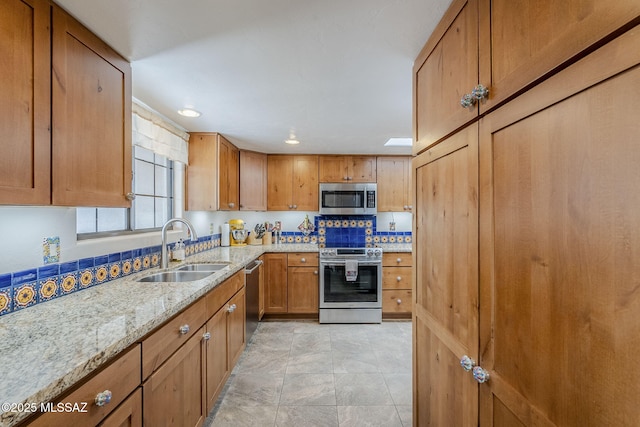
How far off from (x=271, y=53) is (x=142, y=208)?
1701mm

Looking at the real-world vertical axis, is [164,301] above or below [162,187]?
below

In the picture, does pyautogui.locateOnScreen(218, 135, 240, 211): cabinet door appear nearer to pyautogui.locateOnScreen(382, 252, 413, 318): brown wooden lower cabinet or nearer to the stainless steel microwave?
the stainless steel microwave

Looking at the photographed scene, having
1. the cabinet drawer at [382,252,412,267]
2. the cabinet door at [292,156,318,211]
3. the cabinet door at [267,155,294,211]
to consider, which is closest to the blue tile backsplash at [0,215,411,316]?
the cabinet door at [267,155,294,211]

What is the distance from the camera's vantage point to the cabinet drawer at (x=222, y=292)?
1.70 m

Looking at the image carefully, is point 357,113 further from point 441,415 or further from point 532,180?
point 441,415

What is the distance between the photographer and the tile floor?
1782mm

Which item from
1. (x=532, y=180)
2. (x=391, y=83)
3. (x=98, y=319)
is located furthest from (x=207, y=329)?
(x=391, y=83)

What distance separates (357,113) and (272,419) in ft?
7.49

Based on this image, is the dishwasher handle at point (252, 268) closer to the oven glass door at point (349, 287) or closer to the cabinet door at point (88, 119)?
the oven glass door at point (349, 287)

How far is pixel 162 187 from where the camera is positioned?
2.60m

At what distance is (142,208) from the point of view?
2.27 metres

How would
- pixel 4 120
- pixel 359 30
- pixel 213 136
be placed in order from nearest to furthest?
pixel 4 120 → pixel 359 30 → pixel 213 136

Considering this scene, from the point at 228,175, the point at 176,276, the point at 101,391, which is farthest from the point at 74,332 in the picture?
the point at 228,175

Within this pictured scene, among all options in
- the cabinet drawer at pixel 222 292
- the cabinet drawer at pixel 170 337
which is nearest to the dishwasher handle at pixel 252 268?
the cabinet drawer at pixel 222 292
